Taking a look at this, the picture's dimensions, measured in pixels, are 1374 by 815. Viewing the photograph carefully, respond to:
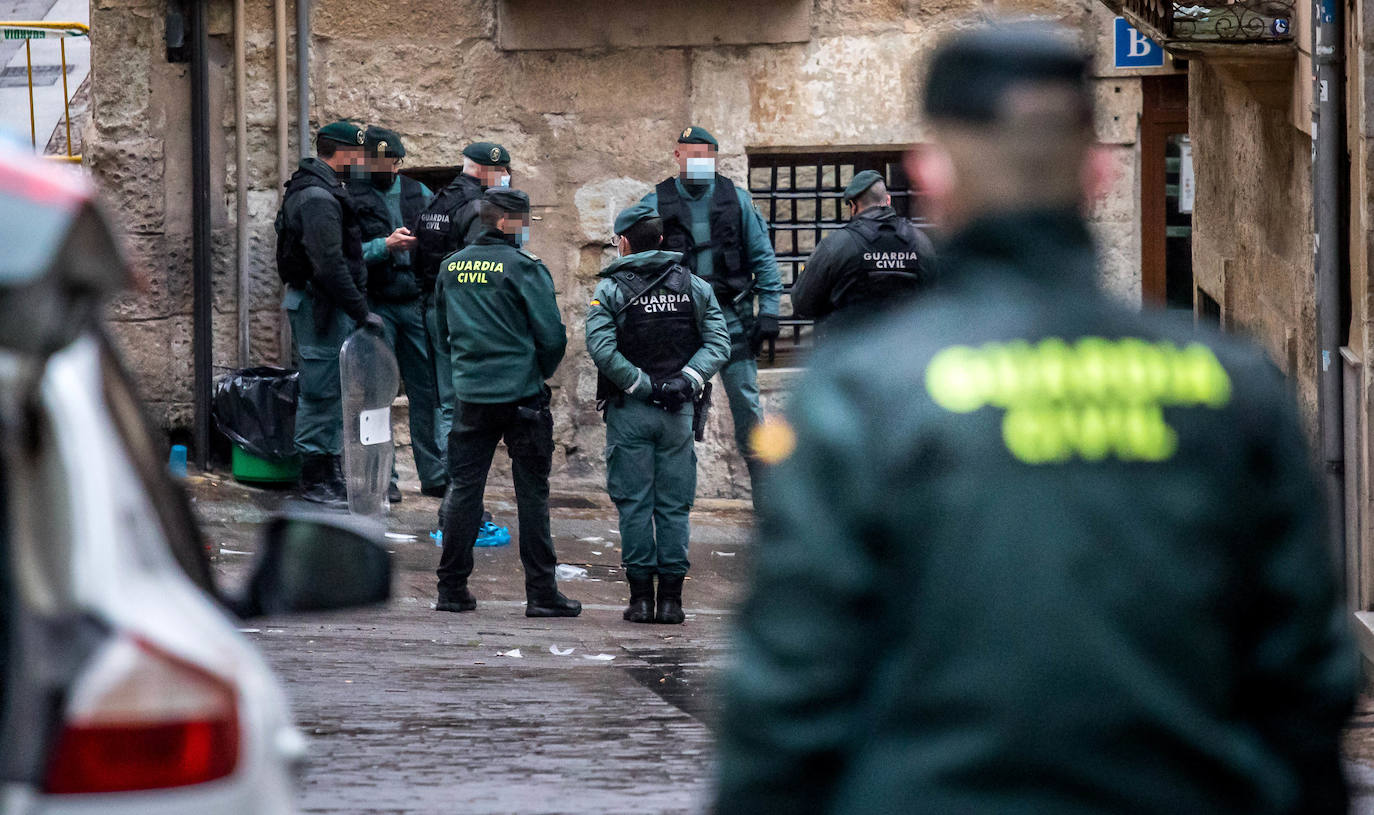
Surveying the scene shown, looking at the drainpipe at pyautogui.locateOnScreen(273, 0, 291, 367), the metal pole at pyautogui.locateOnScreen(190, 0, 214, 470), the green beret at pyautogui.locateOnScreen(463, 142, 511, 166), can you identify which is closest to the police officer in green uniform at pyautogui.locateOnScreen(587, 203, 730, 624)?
the green beret at pyautogui.locateOnScreen(463, 142, 511, 166)

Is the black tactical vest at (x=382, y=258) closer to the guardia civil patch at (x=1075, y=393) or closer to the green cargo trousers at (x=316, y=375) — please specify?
the green cargo trousers at (x=316, y=375)

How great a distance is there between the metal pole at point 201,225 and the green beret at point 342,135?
1212mm

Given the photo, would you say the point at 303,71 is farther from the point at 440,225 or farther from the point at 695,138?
the point at 695,138

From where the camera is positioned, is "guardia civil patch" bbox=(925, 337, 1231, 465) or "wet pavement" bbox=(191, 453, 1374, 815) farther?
"wet pavement" bbox=(191, 453, 1374, 815)

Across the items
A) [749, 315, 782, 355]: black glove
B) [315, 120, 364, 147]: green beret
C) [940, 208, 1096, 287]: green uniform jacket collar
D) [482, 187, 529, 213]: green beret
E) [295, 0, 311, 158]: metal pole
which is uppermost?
[295, 0, 311, 158]: metal pole

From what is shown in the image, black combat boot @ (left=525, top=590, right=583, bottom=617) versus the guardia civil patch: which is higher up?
the guardia civil patch

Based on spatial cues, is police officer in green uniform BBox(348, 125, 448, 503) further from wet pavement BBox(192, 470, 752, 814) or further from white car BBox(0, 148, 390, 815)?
white car BBox(0, 148, 390, 815)

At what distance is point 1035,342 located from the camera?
204 cm

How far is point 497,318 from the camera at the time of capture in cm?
805

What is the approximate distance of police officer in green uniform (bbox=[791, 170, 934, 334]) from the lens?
28.4 ft

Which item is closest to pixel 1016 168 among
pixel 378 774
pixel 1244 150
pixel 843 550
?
pixel 843 550

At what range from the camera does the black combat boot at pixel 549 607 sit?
27.2 feet

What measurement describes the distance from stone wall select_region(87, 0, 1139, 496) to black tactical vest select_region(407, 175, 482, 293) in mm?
1563

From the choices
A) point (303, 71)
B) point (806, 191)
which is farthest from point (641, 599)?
point (303, 71)
